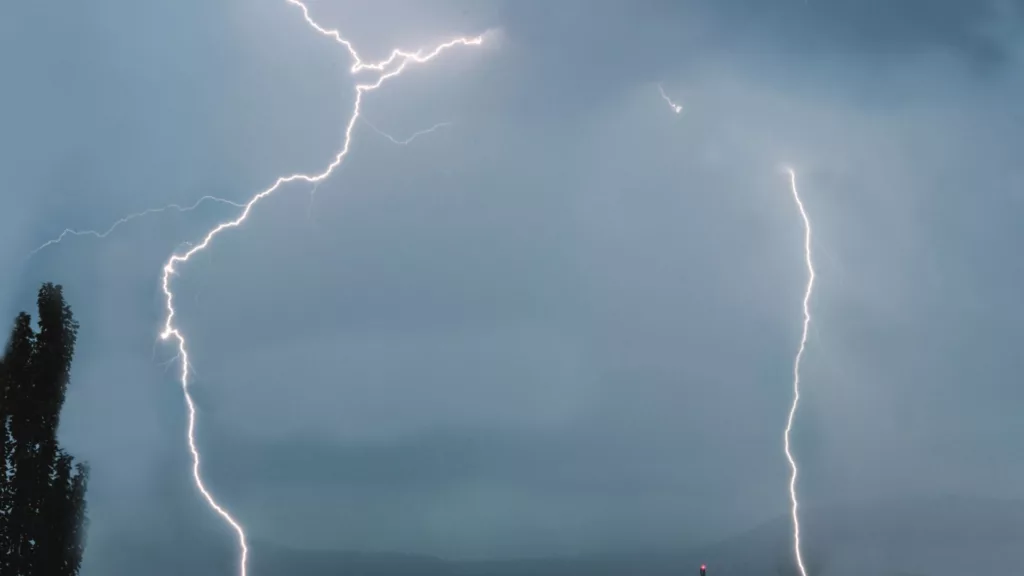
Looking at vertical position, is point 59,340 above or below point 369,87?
below

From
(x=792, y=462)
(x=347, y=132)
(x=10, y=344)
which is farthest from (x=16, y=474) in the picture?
(x=792, y=462)

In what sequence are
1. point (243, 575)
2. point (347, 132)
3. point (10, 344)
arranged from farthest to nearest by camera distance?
point (347, 132), point (243, 575), point (10, 344)

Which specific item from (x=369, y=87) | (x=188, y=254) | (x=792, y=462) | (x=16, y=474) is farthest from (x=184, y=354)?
(x=792, y=462)

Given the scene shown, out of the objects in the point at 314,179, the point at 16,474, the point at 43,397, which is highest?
the point at 314,179

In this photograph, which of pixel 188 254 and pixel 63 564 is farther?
pixel 188 254

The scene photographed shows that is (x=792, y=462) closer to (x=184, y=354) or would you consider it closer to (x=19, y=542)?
(x=184, y=354)

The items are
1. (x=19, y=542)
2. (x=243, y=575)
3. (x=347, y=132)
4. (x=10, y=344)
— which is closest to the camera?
(x=19, y=542)
